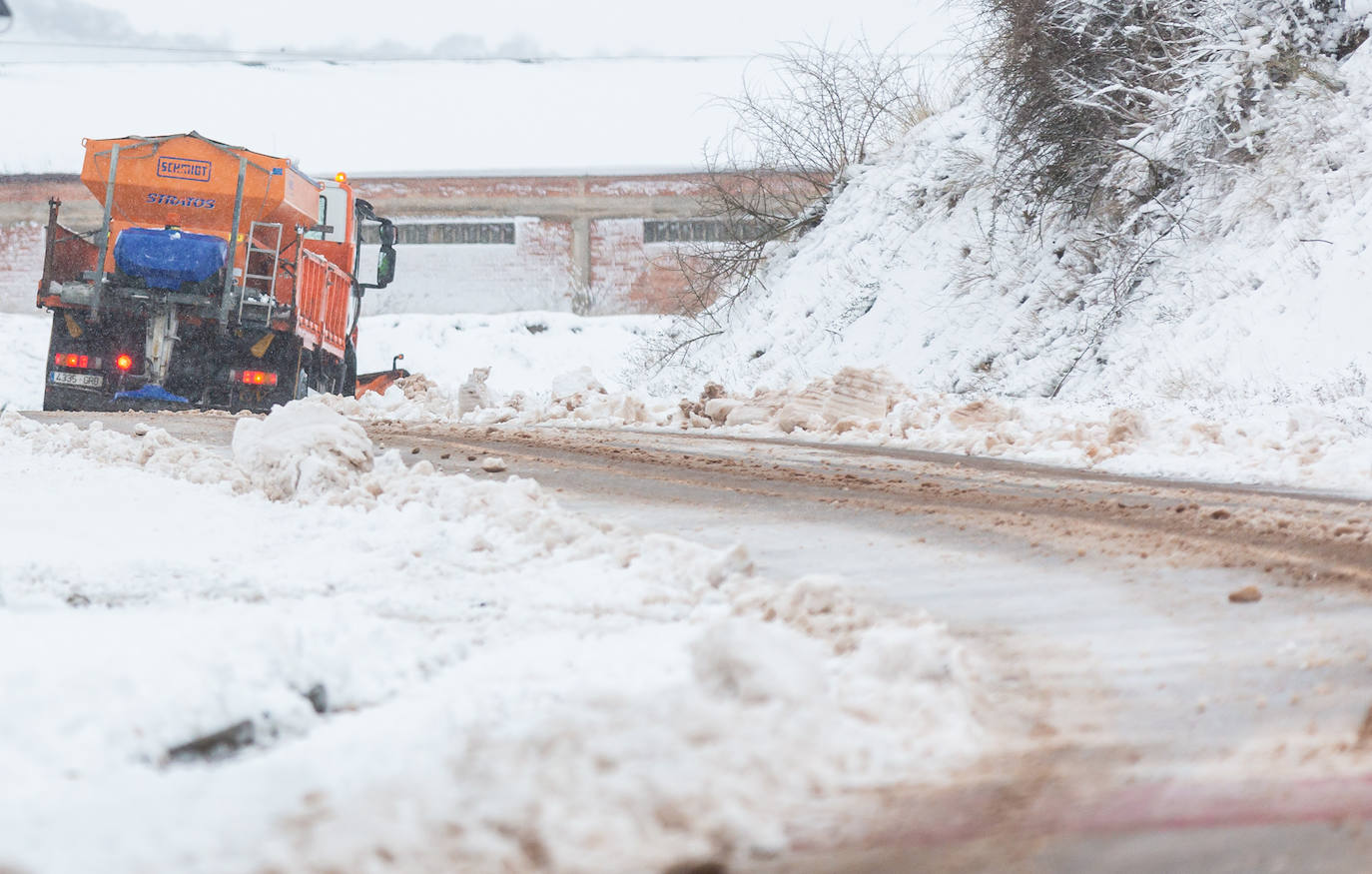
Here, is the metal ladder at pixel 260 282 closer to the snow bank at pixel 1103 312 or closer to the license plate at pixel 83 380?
the license plate at pixel 83 380

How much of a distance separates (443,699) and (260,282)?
13.1m

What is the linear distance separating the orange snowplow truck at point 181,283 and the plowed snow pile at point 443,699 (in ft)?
32.9

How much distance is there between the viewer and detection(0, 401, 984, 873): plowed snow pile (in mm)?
2148

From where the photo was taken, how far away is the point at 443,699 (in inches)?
118

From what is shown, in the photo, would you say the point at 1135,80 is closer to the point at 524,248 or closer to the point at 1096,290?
the point at 1096,290

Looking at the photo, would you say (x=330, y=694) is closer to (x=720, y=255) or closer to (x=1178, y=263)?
(x=1178, y=263)

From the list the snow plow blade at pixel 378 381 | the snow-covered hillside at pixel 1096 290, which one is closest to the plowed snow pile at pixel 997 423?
the snow-covered hillside at pixel 1096 290

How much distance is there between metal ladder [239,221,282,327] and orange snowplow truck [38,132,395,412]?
0.05 feet

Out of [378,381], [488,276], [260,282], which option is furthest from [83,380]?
[488,276]

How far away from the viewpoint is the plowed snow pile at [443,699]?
7.05ft

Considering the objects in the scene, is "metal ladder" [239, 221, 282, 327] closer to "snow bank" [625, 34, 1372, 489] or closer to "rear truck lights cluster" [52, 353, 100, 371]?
"rear truck lights cluster" [52, 353, 100, 371]

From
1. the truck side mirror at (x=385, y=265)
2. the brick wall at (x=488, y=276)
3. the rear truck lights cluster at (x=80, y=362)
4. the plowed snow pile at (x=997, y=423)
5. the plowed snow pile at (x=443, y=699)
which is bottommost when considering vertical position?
the plowed snow pile at (x=443, y=699)

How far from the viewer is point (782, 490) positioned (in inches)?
279

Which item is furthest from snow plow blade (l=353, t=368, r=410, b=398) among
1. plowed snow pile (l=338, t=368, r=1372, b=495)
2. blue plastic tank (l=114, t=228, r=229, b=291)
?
blue plastic tank (l=114, t=228, r=229, b=291)
